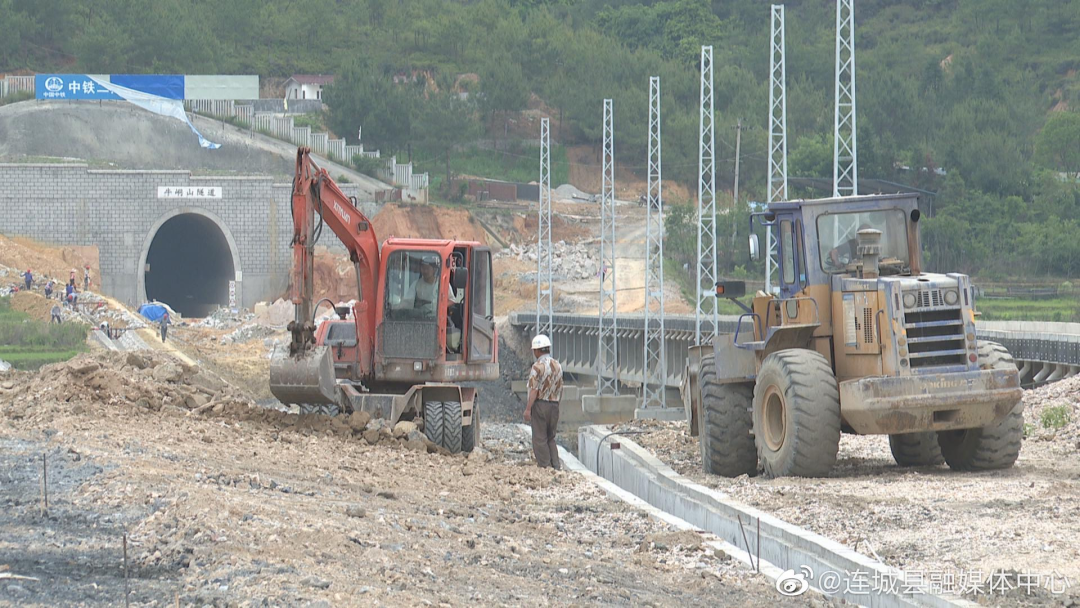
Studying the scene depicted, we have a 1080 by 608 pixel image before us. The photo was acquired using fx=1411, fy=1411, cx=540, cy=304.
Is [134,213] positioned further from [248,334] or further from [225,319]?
[248,334]

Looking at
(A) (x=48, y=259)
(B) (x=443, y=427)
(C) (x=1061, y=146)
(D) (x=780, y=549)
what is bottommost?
(D) (x=780, y=549)

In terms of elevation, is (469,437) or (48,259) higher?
(48,259)

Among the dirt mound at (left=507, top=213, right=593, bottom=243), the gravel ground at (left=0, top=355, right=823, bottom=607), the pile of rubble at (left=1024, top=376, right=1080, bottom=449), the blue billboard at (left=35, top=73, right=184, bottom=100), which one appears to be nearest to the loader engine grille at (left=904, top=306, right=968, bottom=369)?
the gravel ground at (left=0, top=355, right=823, bottom=607)

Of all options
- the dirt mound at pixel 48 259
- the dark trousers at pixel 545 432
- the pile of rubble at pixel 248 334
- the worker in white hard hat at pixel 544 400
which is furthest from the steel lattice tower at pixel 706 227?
the dirt mound at pixel 48 259

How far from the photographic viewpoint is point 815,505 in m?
11.9

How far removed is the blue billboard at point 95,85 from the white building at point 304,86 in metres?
21.8

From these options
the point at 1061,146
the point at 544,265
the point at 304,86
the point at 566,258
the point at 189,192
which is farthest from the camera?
the point at 304,86

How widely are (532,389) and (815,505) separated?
568 cm

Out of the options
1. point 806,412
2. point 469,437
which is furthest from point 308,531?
point 469,437

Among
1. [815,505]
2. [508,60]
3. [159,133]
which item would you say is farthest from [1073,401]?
[508,60]

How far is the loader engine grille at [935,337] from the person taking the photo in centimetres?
1347

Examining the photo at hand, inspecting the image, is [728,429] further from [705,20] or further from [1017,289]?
[705,20]

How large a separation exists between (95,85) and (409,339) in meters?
63.9

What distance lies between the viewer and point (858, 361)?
13758 millimetres
